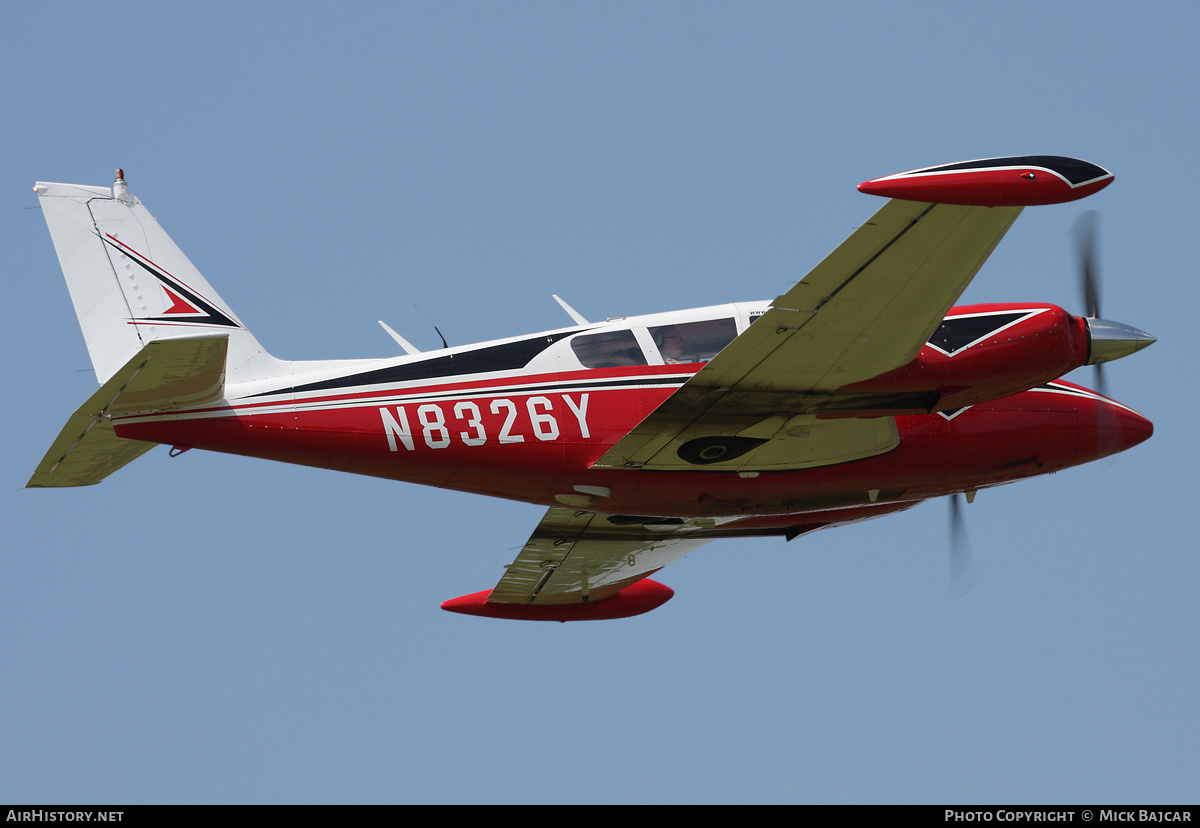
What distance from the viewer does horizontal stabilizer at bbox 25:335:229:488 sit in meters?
14.7

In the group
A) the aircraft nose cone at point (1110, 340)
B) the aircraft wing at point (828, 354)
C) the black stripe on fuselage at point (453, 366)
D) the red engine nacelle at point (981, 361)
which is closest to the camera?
the aircraft wing at point (828, 354)

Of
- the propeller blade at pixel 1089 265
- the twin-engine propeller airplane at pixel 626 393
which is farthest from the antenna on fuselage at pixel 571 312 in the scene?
the propeller blade at pixel 1089 265

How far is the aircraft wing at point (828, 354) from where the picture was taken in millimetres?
13289

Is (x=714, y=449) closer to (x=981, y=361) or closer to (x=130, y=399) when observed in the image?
(x=981, y=361)

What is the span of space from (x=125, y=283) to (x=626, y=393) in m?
7.40

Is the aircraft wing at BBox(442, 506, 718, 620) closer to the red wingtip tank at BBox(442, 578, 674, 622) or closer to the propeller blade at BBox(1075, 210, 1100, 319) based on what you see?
the red wingtip tank at BBox(442, 578, 674, 622)

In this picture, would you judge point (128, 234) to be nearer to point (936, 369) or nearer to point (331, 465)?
point (331, 465)

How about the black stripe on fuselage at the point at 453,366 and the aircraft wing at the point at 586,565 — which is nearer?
the black stripe on fuselage at the point at 453,366

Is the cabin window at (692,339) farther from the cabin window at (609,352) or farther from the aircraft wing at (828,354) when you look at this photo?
the aircraft wing at (828,354)

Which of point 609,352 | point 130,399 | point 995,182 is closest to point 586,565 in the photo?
point 609,352

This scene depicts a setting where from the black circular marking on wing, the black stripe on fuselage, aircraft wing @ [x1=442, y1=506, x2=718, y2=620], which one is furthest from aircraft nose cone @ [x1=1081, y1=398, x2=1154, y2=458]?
the black stripe on fuselage

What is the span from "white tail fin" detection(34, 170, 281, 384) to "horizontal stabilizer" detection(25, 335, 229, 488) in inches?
41.0

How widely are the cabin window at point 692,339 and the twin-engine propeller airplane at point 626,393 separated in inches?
1.1
